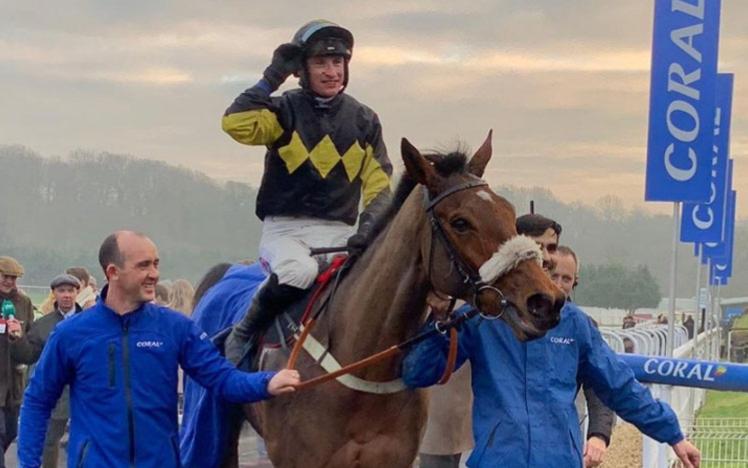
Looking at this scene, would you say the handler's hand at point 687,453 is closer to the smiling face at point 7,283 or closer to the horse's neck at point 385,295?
the horse's neck at point 385,295

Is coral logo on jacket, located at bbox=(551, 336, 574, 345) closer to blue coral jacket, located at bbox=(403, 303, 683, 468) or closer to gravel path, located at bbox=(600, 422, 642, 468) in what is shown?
blue coral jacket, located at bbox=(403, 303, 683, 468)

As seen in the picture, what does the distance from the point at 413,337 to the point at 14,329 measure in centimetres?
532

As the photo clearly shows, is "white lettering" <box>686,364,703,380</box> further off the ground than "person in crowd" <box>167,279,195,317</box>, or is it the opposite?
"white lettering" <box>686,364,703,380</box>

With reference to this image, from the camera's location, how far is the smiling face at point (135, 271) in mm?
4270

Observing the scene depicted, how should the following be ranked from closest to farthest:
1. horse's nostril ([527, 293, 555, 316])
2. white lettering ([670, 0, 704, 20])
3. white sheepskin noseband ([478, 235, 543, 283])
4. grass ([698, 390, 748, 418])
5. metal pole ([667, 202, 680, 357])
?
1. horse's nostril ([527, 293, 555, 316])
2. white sheepskin noseband ([478, 235, 543, 283])
3. metal pole ([667, 202, 680, 357])
4. white lettering ([670, 0, 704, 20])
5. grass ([698, 390, 748, 418])

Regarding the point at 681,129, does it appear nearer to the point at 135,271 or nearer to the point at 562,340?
the point at 562,340

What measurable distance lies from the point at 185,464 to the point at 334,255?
1.17 meters

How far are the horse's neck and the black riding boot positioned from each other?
307 mm

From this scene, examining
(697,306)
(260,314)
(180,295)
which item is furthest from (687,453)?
(697,306)

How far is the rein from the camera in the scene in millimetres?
3963

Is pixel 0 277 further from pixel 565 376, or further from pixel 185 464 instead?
pixel 565 376

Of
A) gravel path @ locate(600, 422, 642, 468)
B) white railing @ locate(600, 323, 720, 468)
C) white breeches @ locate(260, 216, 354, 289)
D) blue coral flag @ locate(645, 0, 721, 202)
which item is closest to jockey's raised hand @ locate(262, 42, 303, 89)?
white breeches @ locate(260, 216, 354, 289)

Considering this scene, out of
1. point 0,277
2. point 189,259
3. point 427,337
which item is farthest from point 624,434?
point 189,259

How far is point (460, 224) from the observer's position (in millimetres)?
4047
